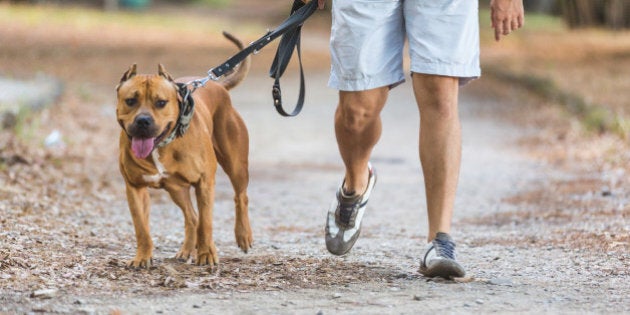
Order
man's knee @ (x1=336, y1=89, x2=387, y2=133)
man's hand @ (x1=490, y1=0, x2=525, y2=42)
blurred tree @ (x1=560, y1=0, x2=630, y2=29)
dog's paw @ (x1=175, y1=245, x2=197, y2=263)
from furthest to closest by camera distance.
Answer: blurred tree @ (x1=560, y1=0, x2=630, y2=29) → dog's paw @ (x1=175, y1=245, x2=197, y2=263) → man's knee @ (x1=336, y1=89, x2=387, y2=133) → man's hand @ (x1=490, y1=0, x2=525, y2=42)

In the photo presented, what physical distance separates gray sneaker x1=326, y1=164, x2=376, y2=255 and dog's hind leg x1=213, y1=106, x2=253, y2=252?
0.47m

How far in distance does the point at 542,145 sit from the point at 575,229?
525cm

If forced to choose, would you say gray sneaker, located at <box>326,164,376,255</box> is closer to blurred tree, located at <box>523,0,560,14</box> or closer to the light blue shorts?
the light blue shorts

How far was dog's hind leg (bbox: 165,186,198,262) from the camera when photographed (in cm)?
576

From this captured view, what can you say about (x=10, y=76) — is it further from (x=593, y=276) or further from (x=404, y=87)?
(x=593, y=276)

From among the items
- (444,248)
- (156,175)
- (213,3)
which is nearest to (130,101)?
(156,175)

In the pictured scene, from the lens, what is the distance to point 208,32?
30.7m

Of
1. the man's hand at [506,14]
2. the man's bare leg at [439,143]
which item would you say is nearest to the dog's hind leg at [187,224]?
the man's bare leg at [439,143]

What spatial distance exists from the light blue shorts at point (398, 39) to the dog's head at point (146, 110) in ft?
2.70

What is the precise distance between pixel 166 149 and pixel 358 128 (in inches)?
37.6

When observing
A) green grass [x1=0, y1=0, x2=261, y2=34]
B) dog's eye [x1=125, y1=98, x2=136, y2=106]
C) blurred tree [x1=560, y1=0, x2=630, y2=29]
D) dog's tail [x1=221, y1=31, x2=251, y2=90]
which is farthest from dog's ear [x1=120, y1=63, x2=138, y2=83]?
green grass [x1=0, y1=0, x2=261, y2=34]

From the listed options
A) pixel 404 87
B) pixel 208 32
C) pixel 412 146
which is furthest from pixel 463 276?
pixel 208 32

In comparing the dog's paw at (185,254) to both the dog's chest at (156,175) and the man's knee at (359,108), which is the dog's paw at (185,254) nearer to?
the dog's chest at (156,175)

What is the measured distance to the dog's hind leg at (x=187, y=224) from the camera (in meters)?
5.76
